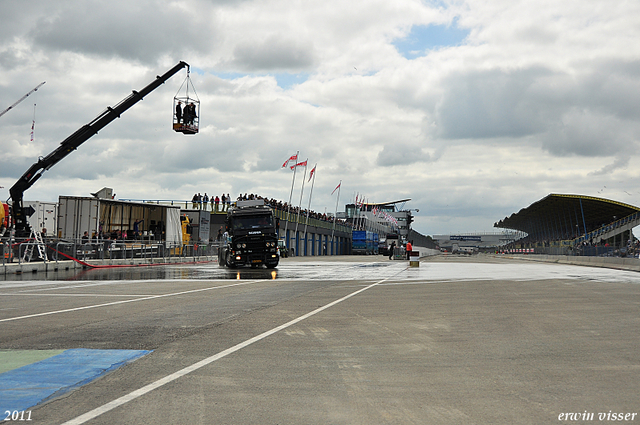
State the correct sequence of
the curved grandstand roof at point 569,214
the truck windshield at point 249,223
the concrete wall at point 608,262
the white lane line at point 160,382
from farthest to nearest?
the curved grandstand roof at point 569,214, the concrete wall at point 608,262, the truck windshield at point 249,223, the white lane line at point 160,382

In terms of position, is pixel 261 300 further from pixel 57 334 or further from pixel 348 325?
pixel 57 334

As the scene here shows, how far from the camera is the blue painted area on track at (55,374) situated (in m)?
5.25

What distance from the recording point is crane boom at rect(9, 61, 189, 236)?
1275 inches

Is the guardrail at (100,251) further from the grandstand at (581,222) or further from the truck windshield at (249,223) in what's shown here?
the grandstand at (581,222)

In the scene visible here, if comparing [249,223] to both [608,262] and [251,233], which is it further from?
[608,262]

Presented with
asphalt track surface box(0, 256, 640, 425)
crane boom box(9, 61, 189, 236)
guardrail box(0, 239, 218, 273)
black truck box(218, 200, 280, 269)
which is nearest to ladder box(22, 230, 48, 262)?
guardrail box(0, 239, 218, 273)

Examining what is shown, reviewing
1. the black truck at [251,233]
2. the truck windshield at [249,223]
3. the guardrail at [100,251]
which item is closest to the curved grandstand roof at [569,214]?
the guardrail at [100,251]

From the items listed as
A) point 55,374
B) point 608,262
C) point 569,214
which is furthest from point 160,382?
point 569,214

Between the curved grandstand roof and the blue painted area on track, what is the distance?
79305 mm

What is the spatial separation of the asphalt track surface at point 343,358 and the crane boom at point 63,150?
20571mm

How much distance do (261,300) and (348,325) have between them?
4.68 m

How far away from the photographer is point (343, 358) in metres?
7.00

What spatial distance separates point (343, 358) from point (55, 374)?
3.11 meters

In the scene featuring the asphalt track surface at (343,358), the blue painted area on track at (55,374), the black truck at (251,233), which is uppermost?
the black truck at (251,233)
